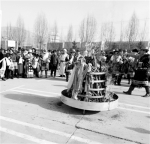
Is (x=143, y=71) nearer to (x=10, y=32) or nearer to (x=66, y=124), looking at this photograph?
(x=66, y=124)

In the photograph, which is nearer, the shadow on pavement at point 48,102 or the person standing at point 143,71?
the shadow on pavement at point 48,102

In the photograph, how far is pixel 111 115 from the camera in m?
4.33

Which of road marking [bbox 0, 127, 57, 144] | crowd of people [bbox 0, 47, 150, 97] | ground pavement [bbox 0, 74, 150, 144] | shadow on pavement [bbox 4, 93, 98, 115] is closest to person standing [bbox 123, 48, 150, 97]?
crowd of people [bbox 0, 47, 150, 97]

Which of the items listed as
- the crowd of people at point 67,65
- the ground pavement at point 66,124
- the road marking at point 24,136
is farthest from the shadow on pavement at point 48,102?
the crowd of people at point 67,65

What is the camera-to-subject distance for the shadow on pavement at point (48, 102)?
4.44 meters

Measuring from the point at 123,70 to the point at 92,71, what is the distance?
544cm

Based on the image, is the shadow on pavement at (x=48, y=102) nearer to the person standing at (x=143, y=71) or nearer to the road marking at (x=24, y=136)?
the road marking at (x=24, y=136)

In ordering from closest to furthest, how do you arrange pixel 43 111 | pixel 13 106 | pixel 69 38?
pixel 43 111, pixel 13 106, pixel 69 38

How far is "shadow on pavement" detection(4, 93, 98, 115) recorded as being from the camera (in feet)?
14.6

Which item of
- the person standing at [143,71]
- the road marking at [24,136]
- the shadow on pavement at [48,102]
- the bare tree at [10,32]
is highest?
the bare tree at [10,32]

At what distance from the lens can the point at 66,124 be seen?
11.9 feet

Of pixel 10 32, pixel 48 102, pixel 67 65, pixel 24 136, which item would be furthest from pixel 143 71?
pixel 10 32

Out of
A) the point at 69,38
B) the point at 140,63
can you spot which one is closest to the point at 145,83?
the point at 140,63

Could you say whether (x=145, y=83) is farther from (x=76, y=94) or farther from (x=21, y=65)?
(x=21, y=65)
